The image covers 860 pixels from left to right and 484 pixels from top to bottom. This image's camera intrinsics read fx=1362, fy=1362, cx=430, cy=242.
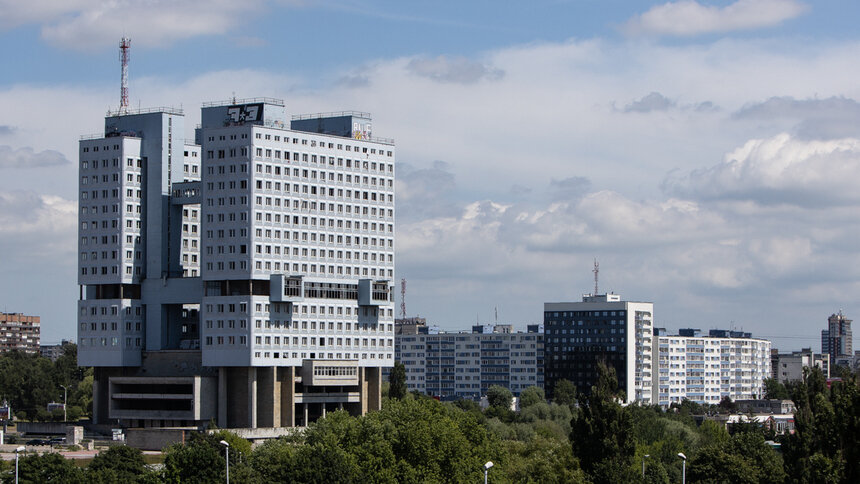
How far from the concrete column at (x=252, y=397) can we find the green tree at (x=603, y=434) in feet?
263

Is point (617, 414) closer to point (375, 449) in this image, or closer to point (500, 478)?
point (500, 478)

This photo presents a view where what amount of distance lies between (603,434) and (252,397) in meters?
83.9

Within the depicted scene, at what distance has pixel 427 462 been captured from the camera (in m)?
119

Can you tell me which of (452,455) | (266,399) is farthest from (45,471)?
(266,399)

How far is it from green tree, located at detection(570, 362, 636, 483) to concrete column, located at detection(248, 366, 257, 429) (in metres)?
80.2

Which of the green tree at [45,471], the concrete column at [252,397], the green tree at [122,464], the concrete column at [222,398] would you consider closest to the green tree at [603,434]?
the green tree at [122,464]

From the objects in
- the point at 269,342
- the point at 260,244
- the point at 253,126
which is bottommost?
the point at 269,342

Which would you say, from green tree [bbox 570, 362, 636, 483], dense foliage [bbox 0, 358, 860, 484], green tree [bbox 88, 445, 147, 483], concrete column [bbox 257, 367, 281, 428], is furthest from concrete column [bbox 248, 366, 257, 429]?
green tree [bbox 570, 362, 636, 483]

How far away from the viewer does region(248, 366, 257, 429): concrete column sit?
190 m

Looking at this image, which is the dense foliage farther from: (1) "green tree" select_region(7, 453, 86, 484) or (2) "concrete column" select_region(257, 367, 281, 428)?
(2) "concrete column" select_region(257, 367, 281, 428)

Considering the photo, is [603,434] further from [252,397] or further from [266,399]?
[252,397]

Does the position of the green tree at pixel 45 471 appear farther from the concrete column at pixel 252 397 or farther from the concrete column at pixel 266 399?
the concrete column at pixel 266 399

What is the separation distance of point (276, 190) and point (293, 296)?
15.4m

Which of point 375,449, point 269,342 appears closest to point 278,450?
point 375,449
